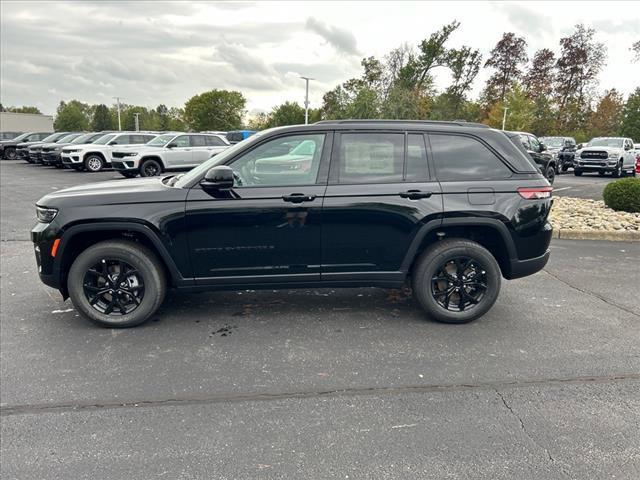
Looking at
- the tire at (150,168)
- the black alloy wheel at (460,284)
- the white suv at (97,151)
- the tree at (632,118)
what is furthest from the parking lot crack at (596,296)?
the tree at (632,118)

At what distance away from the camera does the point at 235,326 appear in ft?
13.9

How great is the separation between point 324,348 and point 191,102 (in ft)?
310

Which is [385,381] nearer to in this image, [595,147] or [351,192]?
[351,192]

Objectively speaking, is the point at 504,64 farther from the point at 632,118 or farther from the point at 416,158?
the point at 416,158

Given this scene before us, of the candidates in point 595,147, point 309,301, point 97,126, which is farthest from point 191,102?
point 309,301

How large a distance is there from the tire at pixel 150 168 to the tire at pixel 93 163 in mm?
4654

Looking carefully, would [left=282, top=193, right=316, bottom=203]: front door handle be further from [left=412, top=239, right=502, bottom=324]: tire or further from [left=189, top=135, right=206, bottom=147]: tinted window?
[left=189, top=135, right=206, bottom=147]: tinted window

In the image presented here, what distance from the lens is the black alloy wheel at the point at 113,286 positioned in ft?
13.4

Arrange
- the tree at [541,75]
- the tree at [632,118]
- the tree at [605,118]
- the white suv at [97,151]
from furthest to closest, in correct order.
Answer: the tree at [541,75] → the tree at [605,118] → the tree at [632,118] → the white suv at [97,151]

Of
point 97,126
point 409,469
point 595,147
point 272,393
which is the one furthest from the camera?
point 97,126

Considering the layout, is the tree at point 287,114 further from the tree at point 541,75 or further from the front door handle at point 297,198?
the front door handle at point 297,198

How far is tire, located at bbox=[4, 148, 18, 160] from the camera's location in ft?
99.9

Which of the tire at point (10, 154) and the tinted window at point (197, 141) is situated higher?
the tinted window at point (197, 141)

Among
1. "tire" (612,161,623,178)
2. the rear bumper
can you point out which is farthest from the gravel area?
"tire" (612,161,623,178)
